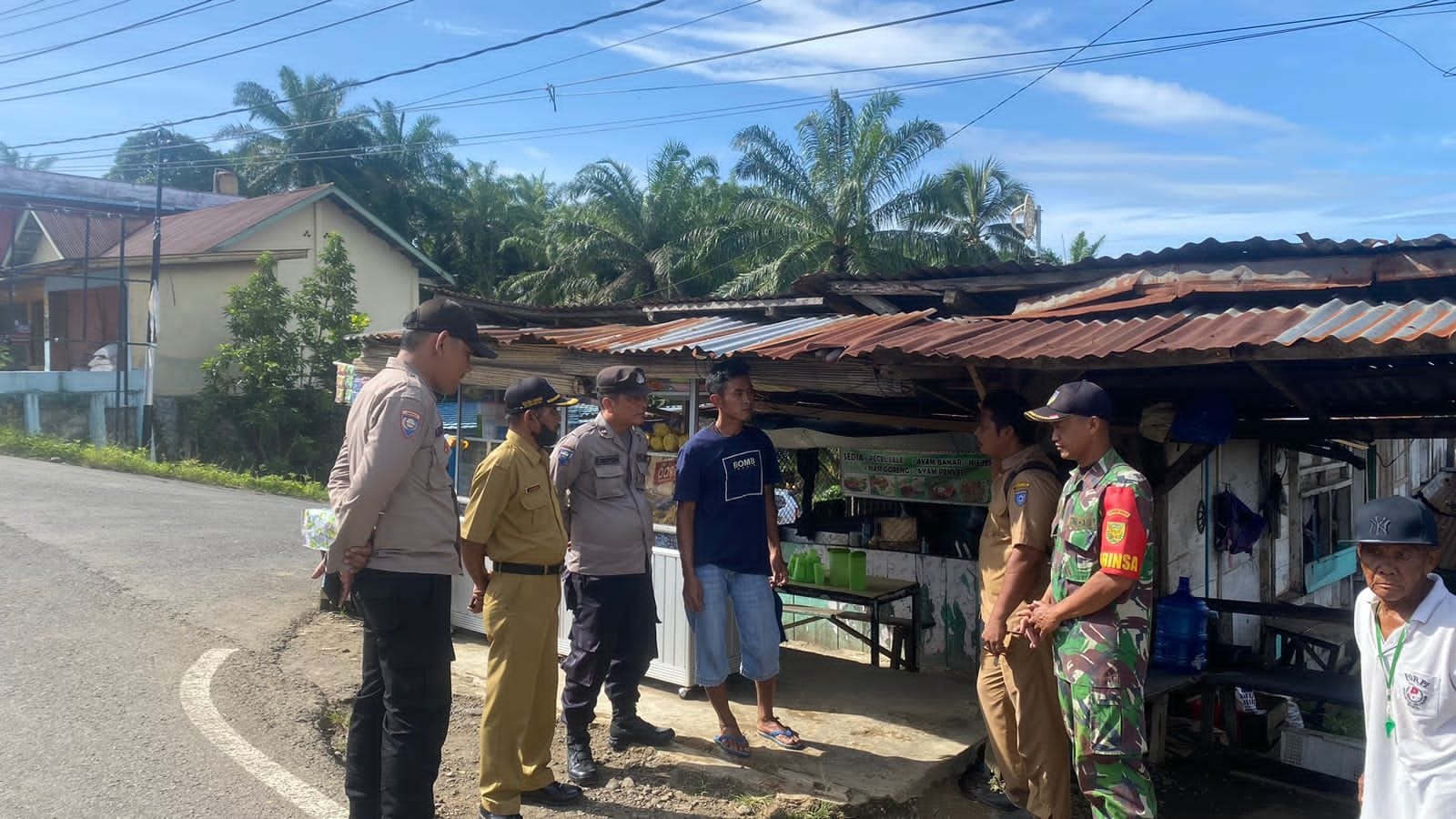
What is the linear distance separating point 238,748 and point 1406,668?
4.74m

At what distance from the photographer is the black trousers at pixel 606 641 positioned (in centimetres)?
475

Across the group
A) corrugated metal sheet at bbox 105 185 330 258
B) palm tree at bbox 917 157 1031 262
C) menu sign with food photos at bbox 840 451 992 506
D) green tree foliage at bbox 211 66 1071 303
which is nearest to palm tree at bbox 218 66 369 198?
green tree foliage at bbox 211 66 1071 303

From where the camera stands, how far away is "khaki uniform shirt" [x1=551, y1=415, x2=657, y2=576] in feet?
15.8

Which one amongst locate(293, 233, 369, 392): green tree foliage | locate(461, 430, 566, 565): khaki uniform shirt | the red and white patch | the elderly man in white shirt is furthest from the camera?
locate(293, 233, 369, 392): green tree foliage

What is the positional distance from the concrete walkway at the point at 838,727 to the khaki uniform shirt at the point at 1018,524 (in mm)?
1097

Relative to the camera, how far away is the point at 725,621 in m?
5.03

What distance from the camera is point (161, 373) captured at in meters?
22.2

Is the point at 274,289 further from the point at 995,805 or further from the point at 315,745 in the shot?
the point at 995,805

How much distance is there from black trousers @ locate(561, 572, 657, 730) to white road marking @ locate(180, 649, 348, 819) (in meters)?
1.11

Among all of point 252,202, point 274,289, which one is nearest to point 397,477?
point 274,289

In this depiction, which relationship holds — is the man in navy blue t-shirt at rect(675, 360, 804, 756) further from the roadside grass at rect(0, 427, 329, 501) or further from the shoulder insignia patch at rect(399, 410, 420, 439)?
the roadside grass at rect(0, 427, 329, 501)

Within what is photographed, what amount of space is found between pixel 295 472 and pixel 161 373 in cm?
360

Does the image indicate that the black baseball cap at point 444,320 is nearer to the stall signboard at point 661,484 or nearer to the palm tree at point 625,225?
the stall signboard at point 661,484

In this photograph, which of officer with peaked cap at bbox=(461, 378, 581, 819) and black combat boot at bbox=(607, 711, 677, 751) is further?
black combat boot at bbox=(607, 711, 677, 751)
